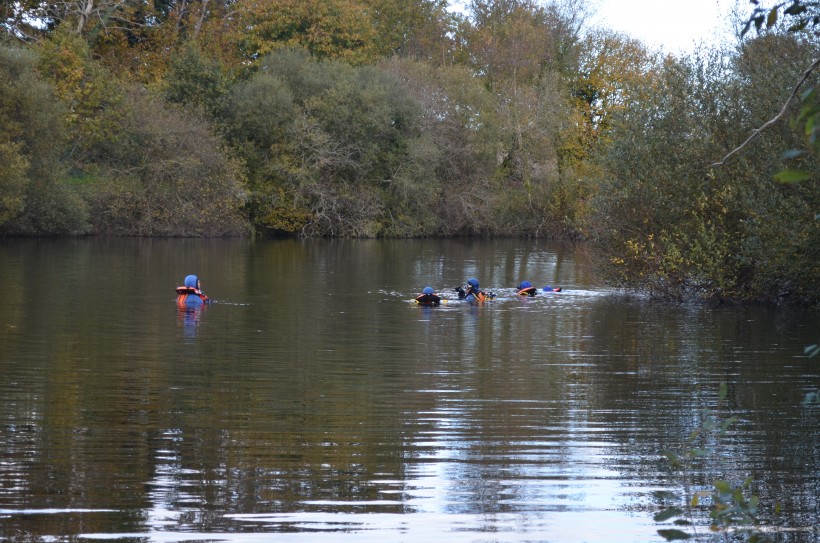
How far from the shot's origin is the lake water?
8008 millimetres

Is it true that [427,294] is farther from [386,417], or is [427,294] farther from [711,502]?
[711,502]

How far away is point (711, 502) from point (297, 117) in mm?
54643

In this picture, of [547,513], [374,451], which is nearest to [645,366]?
[374,451]

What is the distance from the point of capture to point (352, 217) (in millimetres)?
62969

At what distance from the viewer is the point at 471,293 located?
27.6 meters

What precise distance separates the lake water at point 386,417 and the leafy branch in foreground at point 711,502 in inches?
5.4

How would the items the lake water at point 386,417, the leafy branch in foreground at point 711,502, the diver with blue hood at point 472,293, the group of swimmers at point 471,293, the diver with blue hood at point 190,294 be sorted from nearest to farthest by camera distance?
the leafy branch in foreground at point 711,502 → the lake water at point 386,417 → the diver with blue hood at point 190,294 → the group of swimmers at point 471,293 → the diver with blue hood at point 472,293

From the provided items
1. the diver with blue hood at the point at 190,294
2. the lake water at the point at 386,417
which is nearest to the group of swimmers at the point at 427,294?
the diver with blue hood at the point at 190,294

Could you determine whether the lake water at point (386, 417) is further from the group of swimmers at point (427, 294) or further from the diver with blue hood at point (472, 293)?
the diver with blue hood at point (472, 293)

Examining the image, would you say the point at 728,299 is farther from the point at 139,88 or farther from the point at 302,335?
the point at 139,88

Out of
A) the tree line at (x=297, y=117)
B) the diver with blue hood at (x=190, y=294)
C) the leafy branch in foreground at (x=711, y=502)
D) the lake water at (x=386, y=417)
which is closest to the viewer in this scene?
the leafy branch in foreground at (x=711, y=502)

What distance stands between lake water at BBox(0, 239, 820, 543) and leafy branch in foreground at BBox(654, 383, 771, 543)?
14cm

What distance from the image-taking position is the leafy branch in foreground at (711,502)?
192 inches

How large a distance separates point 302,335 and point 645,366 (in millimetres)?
6568
